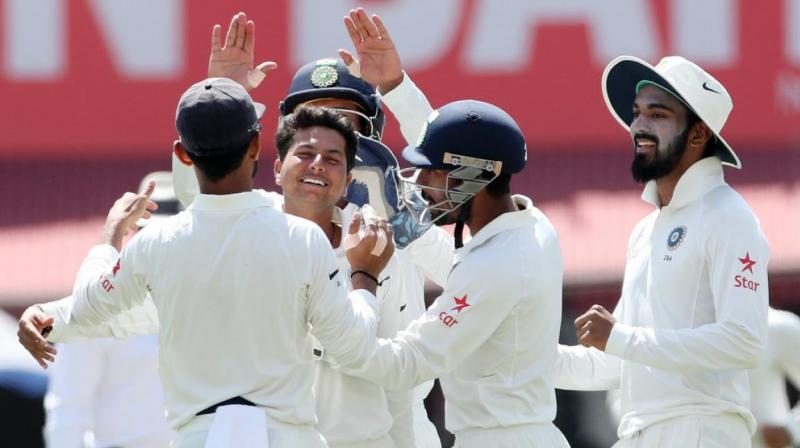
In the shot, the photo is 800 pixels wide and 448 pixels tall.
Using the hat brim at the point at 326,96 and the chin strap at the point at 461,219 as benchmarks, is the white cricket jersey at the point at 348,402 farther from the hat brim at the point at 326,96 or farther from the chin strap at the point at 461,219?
the hat brim at the point at 326,96

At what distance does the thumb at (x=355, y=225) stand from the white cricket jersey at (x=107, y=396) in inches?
70.2

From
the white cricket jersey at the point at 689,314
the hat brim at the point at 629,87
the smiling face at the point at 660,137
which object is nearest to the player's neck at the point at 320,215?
the white cricket jersey at the point at 689,314

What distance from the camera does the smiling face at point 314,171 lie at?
4648 millimetres

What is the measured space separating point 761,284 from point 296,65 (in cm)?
638

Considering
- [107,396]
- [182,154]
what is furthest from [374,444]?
[107,396]

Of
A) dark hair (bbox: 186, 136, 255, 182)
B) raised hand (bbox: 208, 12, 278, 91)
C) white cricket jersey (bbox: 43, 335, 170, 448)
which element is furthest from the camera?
white cricket jersey (bbox: 43, 335, 170, 448)

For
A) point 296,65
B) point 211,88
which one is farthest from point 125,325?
point 296,65

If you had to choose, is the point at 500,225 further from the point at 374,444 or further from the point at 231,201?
the point at 231,201

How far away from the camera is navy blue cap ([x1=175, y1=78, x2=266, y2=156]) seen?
420cm

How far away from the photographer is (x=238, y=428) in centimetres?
414

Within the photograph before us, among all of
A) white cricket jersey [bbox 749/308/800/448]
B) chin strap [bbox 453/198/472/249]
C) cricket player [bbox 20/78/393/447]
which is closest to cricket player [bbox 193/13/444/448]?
chin strap [bbox 453/198/472/249]

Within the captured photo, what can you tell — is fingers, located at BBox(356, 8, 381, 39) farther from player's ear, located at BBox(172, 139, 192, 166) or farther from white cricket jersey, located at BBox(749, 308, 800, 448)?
white cricket jersey, located at BBox(749, 308, 800, 448)

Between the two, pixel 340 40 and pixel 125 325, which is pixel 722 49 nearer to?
pixel 340 40

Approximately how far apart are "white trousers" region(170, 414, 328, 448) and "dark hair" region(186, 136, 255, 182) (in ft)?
1.95
